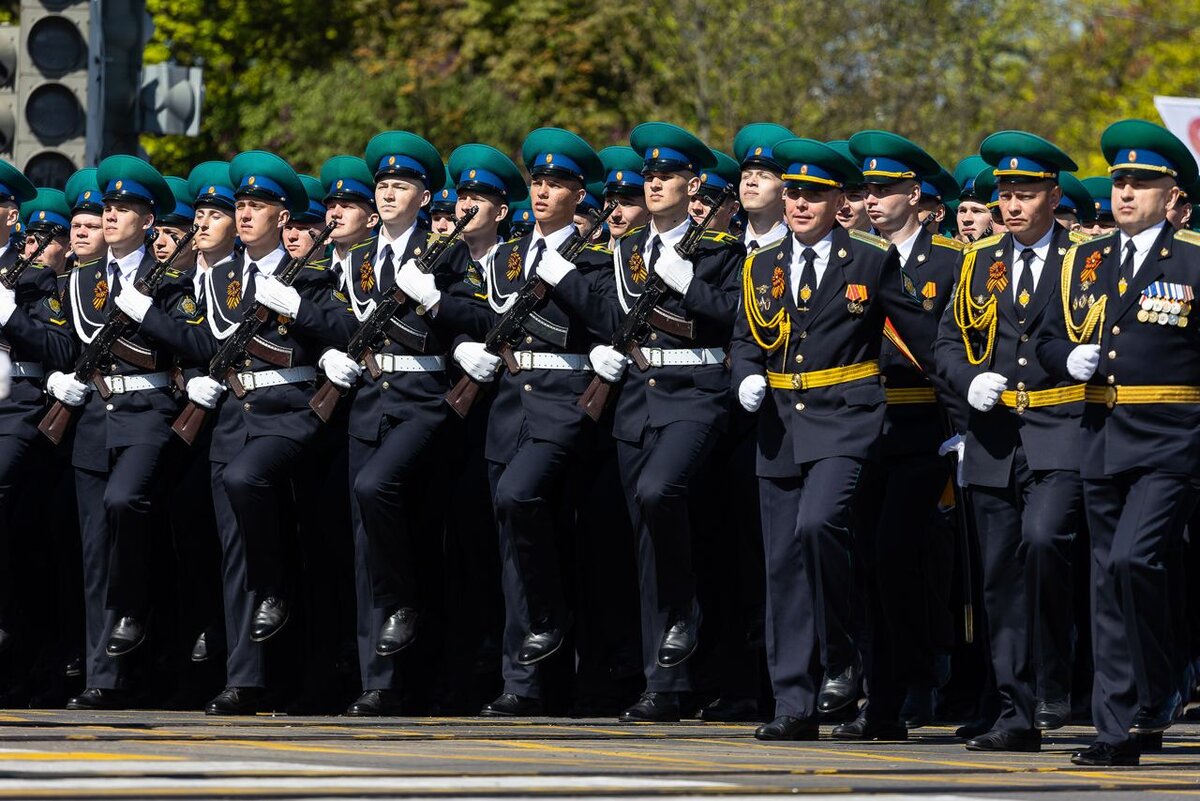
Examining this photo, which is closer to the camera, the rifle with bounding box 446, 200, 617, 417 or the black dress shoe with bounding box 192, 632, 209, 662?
the rifle with bounding box 446, 200, 617, 417

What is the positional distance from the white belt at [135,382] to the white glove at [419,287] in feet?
4.09

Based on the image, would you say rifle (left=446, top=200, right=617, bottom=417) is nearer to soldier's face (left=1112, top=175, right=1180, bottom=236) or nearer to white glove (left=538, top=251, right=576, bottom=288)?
white glove (left=538, top=251, right=576, bottom=288)

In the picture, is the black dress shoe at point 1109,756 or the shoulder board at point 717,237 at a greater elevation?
the shoulder board at point 717,237

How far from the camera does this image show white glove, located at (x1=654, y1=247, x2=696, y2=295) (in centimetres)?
1123

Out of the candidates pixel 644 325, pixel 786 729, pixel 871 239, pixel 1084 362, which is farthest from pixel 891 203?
pixel 786 729

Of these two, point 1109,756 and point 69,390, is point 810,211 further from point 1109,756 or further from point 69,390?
point 69,390

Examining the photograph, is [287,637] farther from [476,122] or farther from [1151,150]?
[476,122]

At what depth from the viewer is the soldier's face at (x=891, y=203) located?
11.4m

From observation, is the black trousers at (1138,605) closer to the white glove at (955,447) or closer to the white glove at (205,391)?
the white glove at (955,447)

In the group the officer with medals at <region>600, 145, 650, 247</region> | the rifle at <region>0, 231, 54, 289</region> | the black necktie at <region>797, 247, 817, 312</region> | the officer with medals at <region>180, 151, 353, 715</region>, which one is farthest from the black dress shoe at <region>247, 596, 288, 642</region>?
the black necktie at <region>797, 247, 817, 312</region>

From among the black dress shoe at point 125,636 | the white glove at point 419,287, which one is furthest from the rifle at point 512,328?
the black dress shoe at point 125,636

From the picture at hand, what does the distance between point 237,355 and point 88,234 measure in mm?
1288

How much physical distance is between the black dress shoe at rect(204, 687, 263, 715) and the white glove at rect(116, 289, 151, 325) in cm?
163

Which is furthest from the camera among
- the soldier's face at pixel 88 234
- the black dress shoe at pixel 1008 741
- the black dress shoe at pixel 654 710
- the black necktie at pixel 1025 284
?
the soldier's face at pixel 88 234
